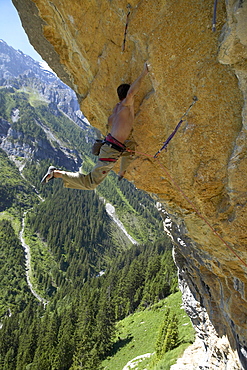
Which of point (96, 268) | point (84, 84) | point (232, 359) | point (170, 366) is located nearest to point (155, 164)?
point (84, 84)

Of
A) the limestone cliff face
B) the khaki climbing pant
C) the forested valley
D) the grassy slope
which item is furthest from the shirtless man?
the grassy slope

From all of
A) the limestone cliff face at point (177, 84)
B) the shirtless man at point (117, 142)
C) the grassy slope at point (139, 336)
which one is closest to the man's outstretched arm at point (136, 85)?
the shirtless man at point (117, 142)

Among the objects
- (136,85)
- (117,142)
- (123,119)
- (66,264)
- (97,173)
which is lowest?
(66,264)

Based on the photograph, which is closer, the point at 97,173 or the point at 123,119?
the point at 123,119

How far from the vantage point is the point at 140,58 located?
4.47 meters

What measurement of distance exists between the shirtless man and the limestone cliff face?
0.89 feet

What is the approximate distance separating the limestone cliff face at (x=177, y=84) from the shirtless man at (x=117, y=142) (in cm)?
27

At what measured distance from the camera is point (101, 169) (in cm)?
537

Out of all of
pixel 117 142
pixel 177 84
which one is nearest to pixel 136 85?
pixel 177 84

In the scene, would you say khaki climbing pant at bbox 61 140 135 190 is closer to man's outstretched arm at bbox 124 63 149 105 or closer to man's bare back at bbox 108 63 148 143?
man's bare back at bbox 108 63 148 143

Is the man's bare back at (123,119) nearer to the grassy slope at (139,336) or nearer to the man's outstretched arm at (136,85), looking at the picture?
the man's outstretched arm at (136,85)

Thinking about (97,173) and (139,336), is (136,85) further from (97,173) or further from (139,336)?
(139,336)

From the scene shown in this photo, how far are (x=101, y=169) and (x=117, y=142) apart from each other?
2.28 feet

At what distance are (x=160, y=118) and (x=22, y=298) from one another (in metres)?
91.1
